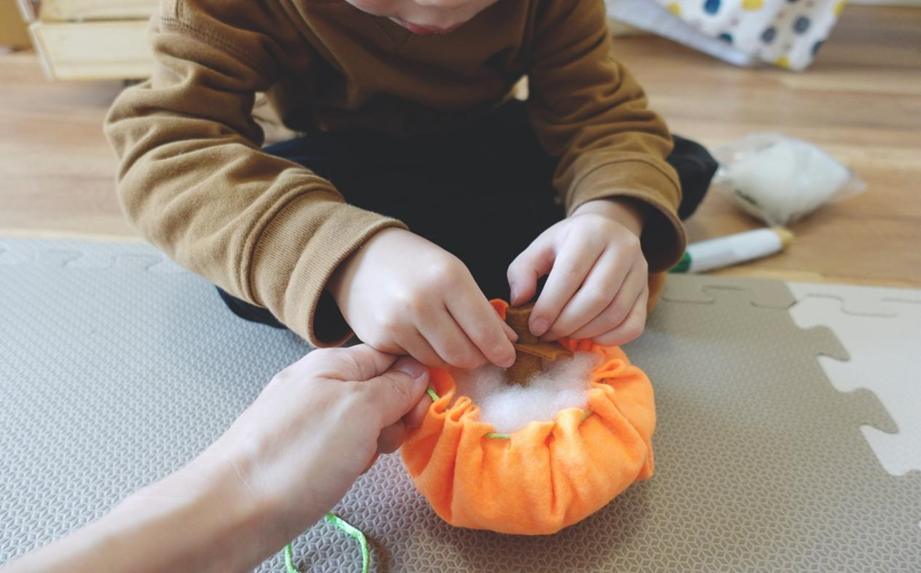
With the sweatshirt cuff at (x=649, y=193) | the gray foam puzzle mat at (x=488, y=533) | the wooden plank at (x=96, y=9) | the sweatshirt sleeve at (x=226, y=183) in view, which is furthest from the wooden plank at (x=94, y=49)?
the sweatshirt cuff at (x=649, y=193)

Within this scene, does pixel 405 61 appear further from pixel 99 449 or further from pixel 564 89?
pixel 99 449

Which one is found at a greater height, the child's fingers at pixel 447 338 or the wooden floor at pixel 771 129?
the child's fingers at pixel 447 338

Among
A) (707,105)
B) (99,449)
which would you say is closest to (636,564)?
(99,449)

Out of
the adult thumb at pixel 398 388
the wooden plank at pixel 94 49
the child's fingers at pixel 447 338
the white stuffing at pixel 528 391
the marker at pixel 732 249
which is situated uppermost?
the child's fingers at pixel 447 338

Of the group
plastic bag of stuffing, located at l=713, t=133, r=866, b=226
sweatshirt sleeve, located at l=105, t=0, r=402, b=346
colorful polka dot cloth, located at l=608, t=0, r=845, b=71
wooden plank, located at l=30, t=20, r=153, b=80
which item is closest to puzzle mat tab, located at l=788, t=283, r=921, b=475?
plastic bag of stuffing, located at l=713, t=133, r=866, b=226

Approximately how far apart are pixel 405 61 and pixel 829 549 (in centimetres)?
54

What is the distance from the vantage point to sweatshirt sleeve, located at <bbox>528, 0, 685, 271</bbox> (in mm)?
614

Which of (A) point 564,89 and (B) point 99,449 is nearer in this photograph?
(B) point 99,449

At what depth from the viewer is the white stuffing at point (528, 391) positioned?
1.57 feet

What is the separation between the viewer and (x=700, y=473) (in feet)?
1.77

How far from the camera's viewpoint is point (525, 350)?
49 centimetres

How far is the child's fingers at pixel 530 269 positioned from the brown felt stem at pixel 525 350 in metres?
0.01

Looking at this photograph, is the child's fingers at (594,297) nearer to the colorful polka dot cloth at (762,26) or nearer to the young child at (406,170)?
the young child at (406,170)

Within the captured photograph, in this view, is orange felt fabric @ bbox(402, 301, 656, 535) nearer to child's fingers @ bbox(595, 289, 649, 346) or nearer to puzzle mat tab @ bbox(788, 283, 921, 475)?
child's fingers @ bbox(595, 289, 649, 346)
